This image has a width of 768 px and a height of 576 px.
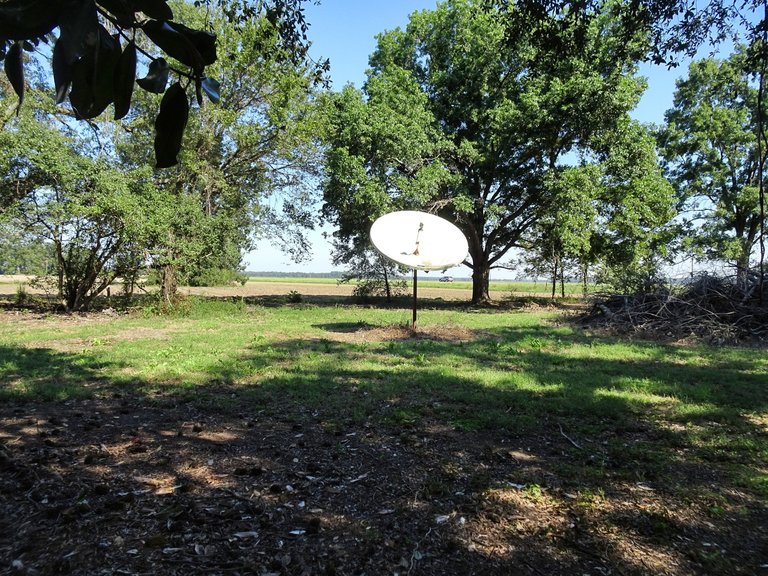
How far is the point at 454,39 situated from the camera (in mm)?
20000

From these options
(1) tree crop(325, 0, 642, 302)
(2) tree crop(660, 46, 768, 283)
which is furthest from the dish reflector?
(2) tree crop(660, 46, 768, 283)

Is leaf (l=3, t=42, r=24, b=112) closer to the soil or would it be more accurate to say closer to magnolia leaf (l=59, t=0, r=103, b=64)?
magnolia leaf (l=59, t=0, r=103, b=64)

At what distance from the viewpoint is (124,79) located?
3.38 ft

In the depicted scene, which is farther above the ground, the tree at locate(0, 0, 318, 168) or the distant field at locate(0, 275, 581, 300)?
the tree at locate(0, 0, 318, 168)

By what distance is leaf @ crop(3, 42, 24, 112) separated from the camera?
1109mm

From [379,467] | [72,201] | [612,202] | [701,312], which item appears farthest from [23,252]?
[612,202]

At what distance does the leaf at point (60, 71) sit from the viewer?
87 centimetres

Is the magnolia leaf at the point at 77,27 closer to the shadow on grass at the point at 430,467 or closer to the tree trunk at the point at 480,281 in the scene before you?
the shadow on grass at the point at 430,467

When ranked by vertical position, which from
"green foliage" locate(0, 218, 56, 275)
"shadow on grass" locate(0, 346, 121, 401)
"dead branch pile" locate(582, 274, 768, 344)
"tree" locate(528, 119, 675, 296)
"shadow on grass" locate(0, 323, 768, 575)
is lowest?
"shadow on grass" locate(0, 346, 121, 401)

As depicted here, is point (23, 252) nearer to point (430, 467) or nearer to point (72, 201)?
point (72, 201)

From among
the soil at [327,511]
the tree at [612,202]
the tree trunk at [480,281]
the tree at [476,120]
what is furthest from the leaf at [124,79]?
the tree trunk at [480,281]

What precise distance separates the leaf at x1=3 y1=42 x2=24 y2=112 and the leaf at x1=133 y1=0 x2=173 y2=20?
1.21 ft

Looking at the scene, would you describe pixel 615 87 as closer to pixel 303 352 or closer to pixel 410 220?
pixel 410 220

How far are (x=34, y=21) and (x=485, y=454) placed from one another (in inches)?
141
